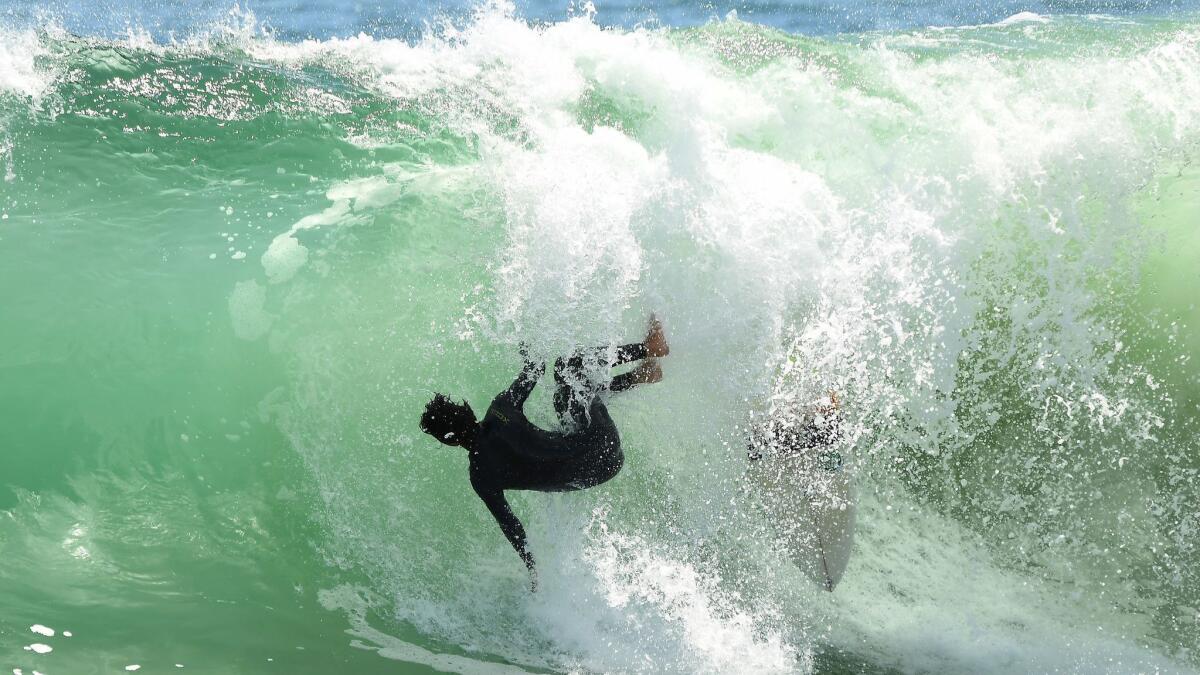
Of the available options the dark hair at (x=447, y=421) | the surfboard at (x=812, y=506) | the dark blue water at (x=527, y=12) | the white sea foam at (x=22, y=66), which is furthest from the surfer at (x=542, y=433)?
the dark blue water at (x=527, y=12)

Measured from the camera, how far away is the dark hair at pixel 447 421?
3.27 metres

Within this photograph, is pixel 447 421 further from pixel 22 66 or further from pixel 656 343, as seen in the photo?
pixel 22 66

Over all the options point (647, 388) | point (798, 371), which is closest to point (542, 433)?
point (647, 388)

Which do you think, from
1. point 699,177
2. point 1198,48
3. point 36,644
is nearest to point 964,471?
point 699,177

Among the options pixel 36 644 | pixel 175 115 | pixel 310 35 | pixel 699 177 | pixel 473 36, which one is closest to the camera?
pixel 36 644

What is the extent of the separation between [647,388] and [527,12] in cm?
727

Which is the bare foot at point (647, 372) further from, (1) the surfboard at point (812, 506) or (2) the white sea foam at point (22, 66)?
(2) the white sea foam at point (22, 66)

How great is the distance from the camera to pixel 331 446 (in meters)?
4.57

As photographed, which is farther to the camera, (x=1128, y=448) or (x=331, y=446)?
(x=331, y=446)

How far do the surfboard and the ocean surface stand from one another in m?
0.11

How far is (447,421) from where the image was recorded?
10.8 ft

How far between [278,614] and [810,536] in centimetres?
266

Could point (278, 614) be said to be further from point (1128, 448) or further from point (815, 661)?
point (1128, 448)

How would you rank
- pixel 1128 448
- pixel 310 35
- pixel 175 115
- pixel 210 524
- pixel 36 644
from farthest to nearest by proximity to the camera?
pixel 310 35 < pixel 175 115 < pixel 210 524 < pixel 1128 448 < pixel 36 644
